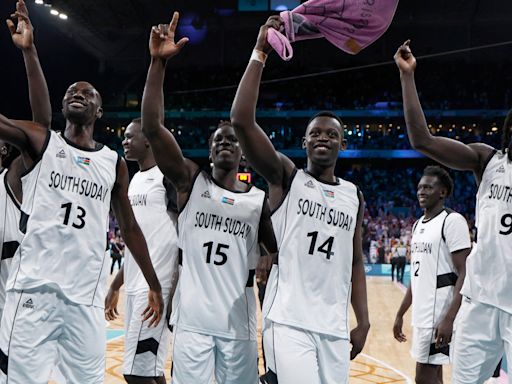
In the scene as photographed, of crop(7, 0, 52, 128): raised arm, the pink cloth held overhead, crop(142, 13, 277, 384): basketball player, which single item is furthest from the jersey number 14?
crop(7, 0, 52, 128): raised arm

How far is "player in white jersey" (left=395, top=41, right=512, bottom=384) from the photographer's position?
3.24m

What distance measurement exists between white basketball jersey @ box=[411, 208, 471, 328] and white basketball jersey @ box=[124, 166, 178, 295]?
1.91 meters

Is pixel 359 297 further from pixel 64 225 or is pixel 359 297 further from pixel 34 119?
pixel 34 119

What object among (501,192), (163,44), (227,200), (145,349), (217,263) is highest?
(163,44)

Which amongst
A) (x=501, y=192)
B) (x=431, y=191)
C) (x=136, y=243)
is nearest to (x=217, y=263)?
(x=136, y=243)

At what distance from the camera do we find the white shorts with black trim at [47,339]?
10.3 ft

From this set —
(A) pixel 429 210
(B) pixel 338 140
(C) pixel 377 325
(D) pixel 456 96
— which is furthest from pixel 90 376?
(D) pixel 456 96

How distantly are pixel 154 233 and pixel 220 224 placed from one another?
130 centimetres

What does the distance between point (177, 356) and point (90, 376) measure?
0.47 meters

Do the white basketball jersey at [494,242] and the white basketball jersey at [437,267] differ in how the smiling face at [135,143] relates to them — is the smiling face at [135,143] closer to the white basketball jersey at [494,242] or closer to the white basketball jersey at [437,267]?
the white basketball jersey at [437,267]

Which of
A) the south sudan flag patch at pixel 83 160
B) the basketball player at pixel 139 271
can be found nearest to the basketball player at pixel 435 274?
the basketball player at pixel 139 271

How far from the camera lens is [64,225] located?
131 inches

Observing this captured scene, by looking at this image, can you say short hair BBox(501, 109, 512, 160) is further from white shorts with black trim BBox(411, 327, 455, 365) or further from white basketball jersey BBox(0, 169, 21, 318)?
white basketball jersey BBox(0, 169, 21, 318)

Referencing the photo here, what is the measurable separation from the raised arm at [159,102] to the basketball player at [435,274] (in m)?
2.33
